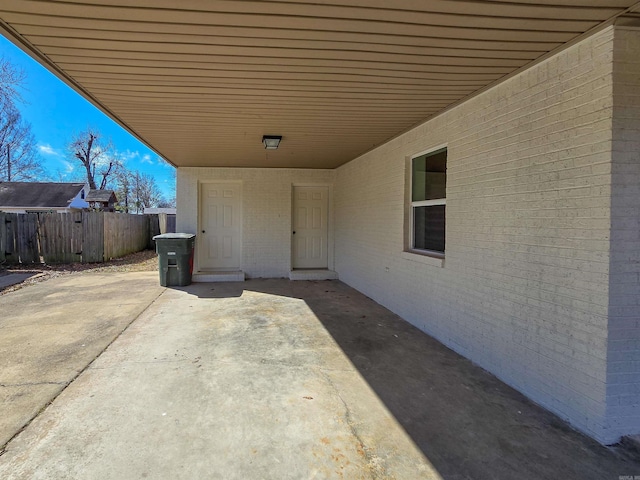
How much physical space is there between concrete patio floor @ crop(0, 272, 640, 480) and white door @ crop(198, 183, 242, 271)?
3.62 m

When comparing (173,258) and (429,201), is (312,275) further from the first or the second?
(429,201)

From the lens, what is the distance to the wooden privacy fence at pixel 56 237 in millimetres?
9047

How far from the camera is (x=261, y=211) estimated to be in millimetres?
7891

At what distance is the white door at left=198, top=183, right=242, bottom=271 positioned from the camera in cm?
796

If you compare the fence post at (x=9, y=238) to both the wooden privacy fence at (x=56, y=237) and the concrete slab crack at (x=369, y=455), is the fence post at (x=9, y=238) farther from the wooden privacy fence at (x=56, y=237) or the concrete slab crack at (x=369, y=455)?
the concrete slab crack at (x=369, y=455)

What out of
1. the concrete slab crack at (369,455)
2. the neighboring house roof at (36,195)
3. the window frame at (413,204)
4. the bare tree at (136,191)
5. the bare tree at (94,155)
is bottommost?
the concrete slab crack at (369,455)

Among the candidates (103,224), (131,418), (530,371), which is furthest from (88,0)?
(103,224)

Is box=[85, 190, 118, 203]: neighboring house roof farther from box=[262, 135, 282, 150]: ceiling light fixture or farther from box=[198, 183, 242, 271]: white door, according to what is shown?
box=[262, 135, 282, 150]: ceiling light fixture

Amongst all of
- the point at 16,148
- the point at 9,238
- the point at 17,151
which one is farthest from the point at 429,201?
the point at 17,151

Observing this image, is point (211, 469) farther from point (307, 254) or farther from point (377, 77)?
point (307, 254)

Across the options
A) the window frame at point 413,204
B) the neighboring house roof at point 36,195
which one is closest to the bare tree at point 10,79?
the window frame at point 413,204

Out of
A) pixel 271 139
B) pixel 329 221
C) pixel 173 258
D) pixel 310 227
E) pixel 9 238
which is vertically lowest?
pixel 173 258

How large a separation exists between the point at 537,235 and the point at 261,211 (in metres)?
6.18

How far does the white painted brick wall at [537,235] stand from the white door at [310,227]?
433cm
